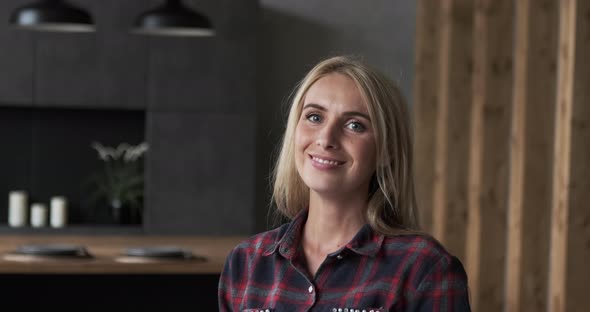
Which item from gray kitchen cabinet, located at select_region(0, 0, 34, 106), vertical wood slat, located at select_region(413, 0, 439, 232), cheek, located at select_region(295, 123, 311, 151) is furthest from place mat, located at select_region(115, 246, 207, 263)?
vertical wood slat, located at select_region(413, 0, 439, 232)

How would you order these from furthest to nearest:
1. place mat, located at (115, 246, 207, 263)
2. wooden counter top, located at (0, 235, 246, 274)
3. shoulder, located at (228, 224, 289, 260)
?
place mat, located at (115, 246, 207, 263) → wooden counter top, located at (0, 235, 246, 274) → shoulder, located at (228, 224, 289, 260)

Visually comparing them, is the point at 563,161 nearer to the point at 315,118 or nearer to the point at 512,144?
the point at 512,144

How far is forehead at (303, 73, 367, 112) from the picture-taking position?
1825 millimetres

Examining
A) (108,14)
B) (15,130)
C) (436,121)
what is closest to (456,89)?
(436,121)

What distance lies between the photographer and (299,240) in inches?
77.1

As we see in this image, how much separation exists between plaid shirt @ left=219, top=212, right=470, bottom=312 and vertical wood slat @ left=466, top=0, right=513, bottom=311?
118 inches

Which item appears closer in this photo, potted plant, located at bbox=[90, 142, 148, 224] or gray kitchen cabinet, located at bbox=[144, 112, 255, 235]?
gray kitchen cabinet, located at bbox=[144, 112, 255, 235]

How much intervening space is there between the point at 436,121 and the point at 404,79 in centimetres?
49

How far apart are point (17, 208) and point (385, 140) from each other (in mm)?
4657

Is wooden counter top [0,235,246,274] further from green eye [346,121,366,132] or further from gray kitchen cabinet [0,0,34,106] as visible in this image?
green eye [346,121,366,132]

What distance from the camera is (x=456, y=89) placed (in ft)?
18.3

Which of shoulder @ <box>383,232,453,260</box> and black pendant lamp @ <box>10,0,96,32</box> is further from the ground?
black pendant lamp @ <box>10,0,96,32</box>

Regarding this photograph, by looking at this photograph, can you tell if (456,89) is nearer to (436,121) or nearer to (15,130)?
(436,121)

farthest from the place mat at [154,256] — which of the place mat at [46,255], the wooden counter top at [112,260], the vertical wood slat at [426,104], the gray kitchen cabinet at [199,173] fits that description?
the vertical wood slat at [426,104]
